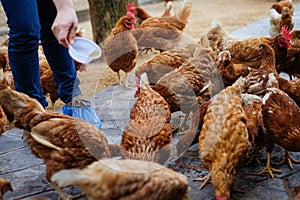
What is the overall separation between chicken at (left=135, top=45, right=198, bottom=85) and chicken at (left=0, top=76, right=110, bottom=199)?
2119 mm

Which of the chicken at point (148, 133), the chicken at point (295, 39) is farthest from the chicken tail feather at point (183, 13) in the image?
the chicken at point (148, 133)

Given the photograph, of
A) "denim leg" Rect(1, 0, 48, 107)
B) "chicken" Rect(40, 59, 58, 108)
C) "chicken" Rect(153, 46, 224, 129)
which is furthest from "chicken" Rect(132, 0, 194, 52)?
"denim leg" Rect(1, 0, 48, 107)

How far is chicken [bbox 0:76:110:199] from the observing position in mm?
2865

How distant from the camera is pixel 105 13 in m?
8.03

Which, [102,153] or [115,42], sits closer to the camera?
[102,153]

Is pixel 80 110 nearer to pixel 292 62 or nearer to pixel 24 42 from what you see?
pixel 24 42

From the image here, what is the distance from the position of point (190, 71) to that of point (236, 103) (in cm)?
126

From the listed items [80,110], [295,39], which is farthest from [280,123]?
[295,39]

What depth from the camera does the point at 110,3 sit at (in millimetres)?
7934

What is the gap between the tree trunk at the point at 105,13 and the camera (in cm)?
796

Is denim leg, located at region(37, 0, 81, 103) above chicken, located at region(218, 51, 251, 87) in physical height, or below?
above

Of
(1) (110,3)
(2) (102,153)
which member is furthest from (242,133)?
(1) (110,3)

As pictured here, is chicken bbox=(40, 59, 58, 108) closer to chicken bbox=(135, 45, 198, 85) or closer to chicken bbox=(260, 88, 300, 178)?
chicken bbox=(135, 45, 198, 85)

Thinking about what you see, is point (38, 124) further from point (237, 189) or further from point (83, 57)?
point (237, 189)
